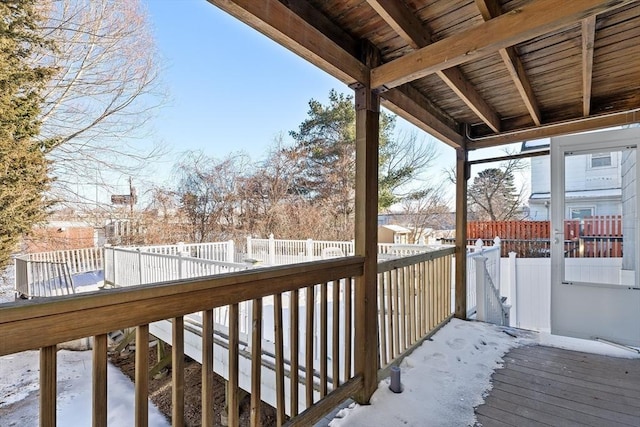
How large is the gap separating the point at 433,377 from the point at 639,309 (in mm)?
2199

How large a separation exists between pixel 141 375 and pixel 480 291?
3.78 meters

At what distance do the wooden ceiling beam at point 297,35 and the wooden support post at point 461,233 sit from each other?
2.35 m

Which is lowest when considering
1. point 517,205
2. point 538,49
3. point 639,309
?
point 639,309

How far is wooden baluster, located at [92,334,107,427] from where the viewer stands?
957 millimetres

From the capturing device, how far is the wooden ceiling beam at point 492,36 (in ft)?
4.34

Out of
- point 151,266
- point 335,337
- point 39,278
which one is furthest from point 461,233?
point 39,278

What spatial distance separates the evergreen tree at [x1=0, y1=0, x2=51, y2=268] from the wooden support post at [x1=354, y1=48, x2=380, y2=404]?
5864 millimetres

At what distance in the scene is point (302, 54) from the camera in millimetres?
1614

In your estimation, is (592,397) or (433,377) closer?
(592,397)

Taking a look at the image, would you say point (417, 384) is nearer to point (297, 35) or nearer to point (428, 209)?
point (297, 35)

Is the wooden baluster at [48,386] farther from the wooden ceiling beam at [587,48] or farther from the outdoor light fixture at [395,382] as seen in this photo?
the wooden ceiling beam at [587,48]

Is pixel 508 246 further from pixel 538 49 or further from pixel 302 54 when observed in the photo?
pixel 302 54

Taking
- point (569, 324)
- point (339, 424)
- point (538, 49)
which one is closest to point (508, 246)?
point (569, 324)

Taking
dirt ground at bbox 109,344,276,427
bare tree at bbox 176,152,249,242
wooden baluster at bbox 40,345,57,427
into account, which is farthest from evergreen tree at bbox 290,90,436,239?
wooden baluster at bbox 40,345,57,427
